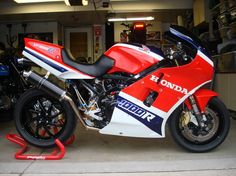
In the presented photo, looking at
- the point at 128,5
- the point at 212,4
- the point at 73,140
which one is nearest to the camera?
the point at 73,140

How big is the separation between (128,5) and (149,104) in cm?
768

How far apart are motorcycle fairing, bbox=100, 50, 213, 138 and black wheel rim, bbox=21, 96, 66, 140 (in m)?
0.58

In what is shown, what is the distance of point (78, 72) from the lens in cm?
414

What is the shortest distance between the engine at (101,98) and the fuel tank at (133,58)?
11 centimetres

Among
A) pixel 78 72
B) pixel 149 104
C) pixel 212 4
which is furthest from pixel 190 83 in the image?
pixel 212 4

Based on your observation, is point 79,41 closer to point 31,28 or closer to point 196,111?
point 31,28

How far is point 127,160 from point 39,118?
109 centimetres

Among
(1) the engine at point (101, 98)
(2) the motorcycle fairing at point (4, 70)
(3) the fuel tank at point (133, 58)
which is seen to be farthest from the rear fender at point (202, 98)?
(2) the motorcycle fairing at point (4, 70)

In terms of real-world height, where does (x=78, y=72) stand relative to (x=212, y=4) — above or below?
below

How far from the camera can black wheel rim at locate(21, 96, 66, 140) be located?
14.3 feet

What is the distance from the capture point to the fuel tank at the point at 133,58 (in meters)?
4.12

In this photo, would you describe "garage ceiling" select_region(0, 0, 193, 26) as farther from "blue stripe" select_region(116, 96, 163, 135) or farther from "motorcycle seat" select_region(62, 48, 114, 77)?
"blue stripe" select_region(116, 96, 163, 135)

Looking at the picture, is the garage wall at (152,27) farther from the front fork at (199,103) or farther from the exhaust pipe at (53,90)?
the exhaust pipe at (53,90)

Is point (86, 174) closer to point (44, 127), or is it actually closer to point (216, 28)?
point (44, 127)
